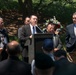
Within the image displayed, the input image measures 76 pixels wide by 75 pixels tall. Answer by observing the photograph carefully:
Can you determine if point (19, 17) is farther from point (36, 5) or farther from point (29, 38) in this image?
point (29, 38)

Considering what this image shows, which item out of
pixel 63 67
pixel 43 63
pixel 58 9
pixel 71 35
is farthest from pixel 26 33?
pixel 58 9

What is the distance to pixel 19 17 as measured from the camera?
858 inches

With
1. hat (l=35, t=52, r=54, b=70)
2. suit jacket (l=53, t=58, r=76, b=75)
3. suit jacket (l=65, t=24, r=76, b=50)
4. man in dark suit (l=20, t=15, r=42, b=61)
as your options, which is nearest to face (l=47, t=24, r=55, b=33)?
man in dark suit (l=20, t=15, r=42, b=61)

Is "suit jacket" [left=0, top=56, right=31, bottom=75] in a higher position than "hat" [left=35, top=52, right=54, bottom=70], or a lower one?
lower

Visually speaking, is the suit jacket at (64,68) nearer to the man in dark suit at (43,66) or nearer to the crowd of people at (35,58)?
the crowd of people at (35,58)

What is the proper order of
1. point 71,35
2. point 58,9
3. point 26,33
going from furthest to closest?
point 58,9, point 71,35, point 26,33

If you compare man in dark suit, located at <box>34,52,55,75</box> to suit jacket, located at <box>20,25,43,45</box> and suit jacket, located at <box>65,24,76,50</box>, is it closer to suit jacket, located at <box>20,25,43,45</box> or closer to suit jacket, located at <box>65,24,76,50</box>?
suit jacket, located at <box>20,25,43,45</box>

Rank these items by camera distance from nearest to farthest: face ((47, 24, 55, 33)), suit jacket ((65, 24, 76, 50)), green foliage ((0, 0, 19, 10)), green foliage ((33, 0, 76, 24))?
face ((47, 24, 55, 33)) < suit jacket ((65, 24, 76, 50)) < green foliage ((33, 0, 76, 24)) < green foliage ((0, 0, 19, 10))

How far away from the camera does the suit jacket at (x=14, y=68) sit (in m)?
6.30

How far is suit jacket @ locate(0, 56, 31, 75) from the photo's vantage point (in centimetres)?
630

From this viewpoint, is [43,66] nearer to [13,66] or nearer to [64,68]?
[64,68]

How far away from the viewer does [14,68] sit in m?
6.35

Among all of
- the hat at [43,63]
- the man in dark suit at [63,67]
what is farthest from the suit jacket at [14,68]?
the hat at [43,63]

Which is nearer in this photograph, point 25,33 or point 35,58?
point 35,58
